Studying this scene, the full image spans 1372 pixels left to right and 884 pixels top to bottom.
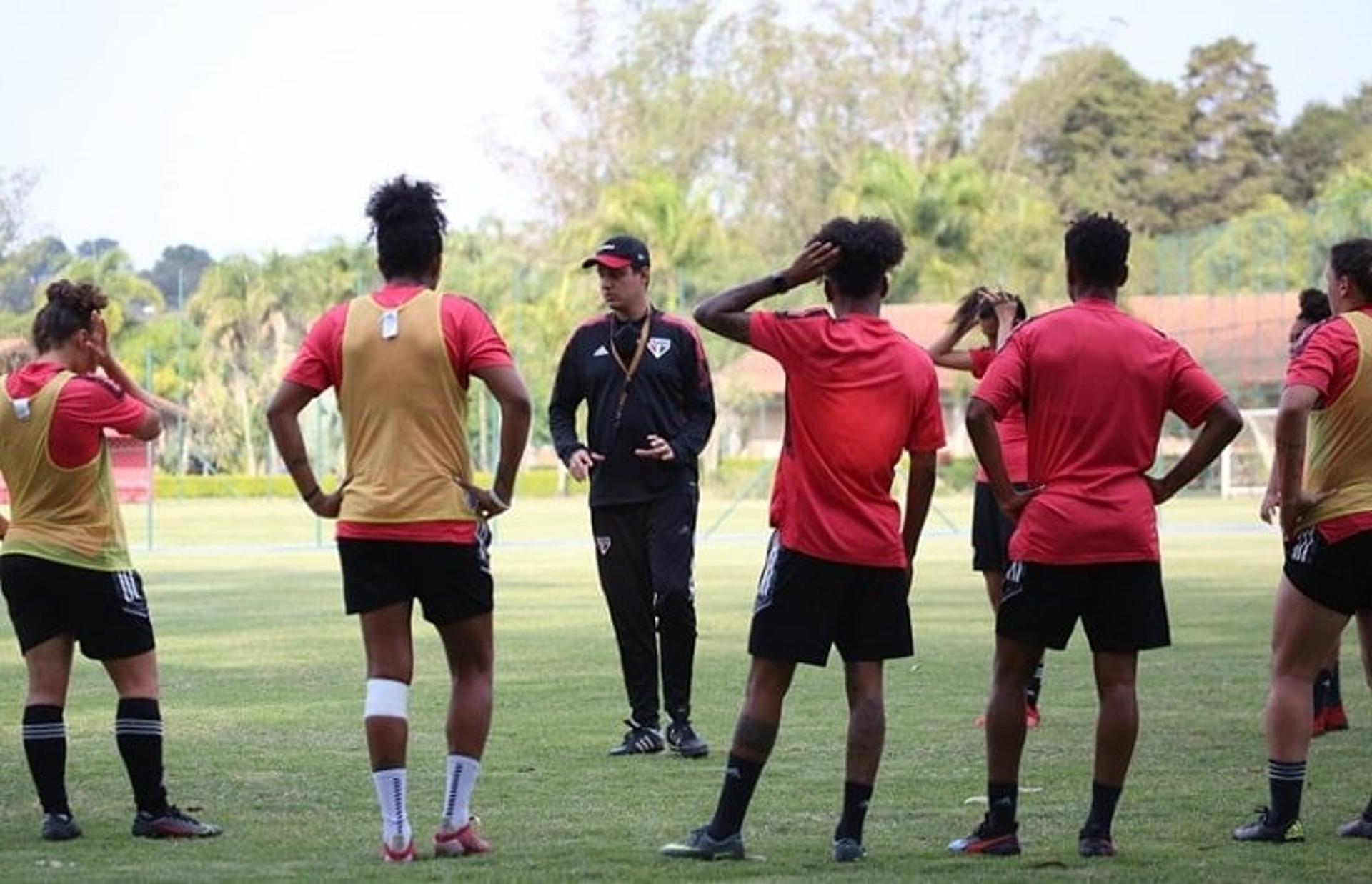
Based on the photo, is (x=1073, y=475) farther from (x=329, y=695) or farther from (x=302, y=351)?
(x=329, y=695)

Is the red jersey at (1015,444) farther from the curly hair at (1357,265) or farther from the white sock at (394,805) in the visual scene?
the white sock at (394,805)

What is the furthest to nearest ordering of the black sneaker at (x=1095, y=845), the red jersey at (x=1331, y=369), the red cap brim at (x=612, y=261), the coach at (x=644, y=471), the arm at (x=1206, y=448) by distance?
the coach at (x=644, y=471)
the red cap brim at (x=612, y=261)
the red jersey at (x=1331, y=369)
the arm at (x=1206, y=448)
the black sneaker at (x=1095, y=845)

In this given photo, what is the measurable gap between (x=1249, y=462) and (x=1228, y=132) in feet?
129

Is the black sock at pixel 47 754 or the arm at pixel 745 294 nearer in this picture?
the arm at pixel 745 294

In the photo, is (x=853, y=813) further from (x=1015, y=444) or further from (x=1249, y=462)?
(x=1249, y=462)

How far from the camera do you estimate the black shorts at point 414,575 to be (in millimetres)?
8117

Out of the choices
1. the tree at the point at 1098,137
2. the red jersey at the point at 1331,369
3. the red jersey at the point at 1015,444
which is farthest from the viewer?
the tree at the point at 1098,137

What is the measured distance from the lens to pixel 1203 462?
8.43m

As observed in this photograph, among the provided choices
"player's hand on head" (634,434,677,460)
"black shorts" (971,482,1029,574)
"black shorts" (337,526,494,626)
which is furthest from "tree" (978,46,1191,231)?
"black shorts" (337,526,494,626)

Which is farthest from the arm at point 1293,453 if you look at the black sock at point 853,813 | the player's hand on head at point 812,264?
the black sock at point 853,813

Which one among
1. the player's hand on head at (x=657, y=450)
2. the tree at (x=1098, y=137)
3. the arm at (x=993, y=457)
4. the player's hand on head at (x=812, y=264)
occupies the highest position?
the tree at (x=1098, y=137)

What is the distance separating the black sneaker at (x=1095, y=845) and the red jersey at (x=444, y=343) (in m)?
2.34

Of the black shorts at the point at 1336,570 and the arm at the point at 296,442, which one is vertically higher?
the arm at the point at 296,442

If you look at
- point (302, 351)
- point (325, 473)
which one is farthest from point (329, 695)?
point (325, 473)
